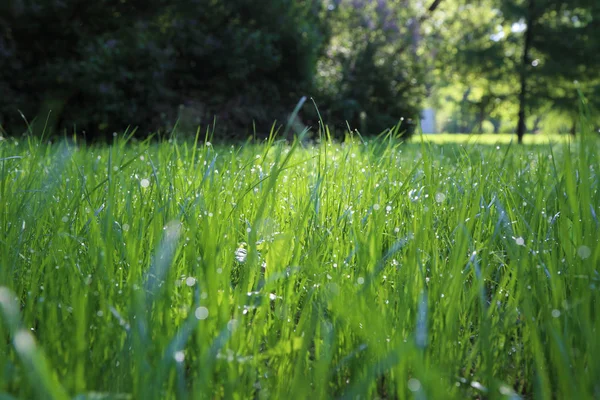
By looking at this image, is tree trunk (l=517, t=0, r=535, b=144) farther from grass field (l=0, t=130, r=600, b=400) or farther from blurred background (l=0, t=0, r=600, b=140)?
grass field (l=0, t=130, r=600, b=400)

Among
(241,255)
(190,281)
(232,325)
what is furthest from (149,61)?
(232,325)

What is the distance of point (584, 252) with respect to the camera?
104 cm

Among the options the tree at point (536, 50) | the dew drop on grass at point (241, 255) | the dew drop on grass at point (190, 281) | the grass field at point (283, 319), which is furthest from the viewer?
the tree at point (536, 50)

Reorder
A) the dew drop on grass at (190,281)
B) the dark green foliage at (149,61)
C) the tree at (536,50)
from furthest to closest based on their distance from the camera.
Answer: the tree at (536,50), the dark green foliage at (149,61), the dew drop on grass at (190,281)

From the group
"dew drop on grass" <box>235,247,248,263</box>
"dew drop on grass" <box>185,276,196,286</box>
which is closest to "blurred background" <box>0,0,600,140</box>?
"dew drop on grass" <box>235,247,248,263</box>

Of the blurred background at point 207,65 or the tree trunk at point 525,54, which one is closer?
the blurred background at point 207,65

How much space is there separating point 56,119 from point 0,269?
6.77m

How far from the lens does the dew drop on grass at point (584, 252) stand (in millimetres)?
1035

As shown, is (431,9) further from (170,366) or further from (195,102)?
(170,366)

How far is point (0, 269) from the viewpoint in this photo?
0.98 meters

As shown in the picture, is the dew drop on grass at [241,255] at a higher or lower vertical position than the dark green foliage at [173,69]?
lower


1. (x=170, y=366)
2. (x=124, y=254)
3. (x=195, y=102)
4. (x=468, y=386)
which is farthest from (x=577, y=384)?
(x=195, y=102)

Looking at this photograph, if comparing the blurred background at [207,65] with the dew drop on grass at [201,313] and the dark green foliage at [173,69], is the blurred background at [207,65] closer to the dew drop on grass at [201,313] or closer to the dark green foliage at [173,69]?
the dark green foliage at [173,69]

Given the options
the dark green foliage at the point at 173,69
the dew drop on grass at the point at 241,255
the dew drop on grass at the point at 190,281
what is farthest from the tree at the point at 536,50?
the dew drop on grass at the point at 190,281
